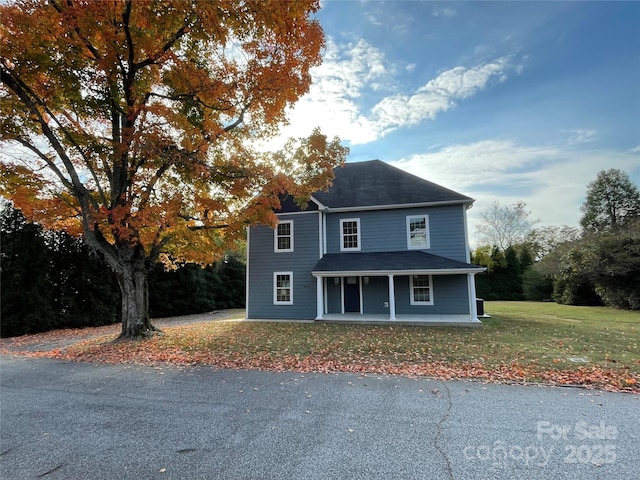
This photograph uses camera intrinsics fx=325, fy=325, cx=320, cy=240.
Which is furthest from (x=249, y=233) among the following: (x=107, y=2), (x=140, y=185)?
(x=107, y=2)

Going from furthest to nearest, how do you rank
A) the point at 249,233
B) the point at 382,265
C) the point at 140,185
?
the point at 249,233 < the point at 382,265 < the point at 140,185

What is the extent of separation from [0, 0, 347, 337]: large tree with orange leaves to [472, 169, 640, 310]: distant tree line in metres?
20.2

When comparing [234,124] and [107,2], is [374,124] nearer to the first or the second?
[234,124]

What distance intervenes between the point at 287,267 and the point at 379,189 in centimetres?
603

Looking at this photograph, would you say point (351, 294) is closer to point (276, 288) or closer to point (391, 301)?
point (391, 301)

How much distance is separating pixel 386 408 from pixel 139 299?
9.40 m

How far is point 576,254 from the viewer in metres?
23.0

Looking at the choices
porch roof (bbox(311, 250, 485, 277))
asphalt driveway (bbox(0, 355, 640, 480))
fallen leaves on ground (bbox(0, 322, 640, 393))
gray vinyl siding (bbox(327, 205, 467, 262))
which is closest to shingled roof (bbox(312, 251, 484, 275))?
porch roof (bbox(311, 250, 485, 277))

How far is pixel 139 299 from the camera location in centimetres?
1081

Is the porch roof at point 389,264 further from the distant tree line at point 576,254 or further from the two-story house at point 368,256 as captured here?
the distant tree line at point 576,254

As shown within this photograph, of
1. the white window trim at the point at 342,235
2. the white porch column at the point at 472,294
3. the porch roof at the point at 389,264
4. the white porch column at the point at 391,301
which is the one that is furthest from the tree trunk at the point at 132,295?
the white porch column at the point at 472,294

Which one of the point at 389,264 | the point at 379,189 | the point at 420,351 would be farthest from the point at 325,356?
the point at 379,189

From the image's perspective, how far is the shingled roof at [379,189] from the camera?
15.0m

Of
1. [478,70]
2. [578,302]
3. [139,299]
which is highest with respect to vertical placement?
[478,70]
